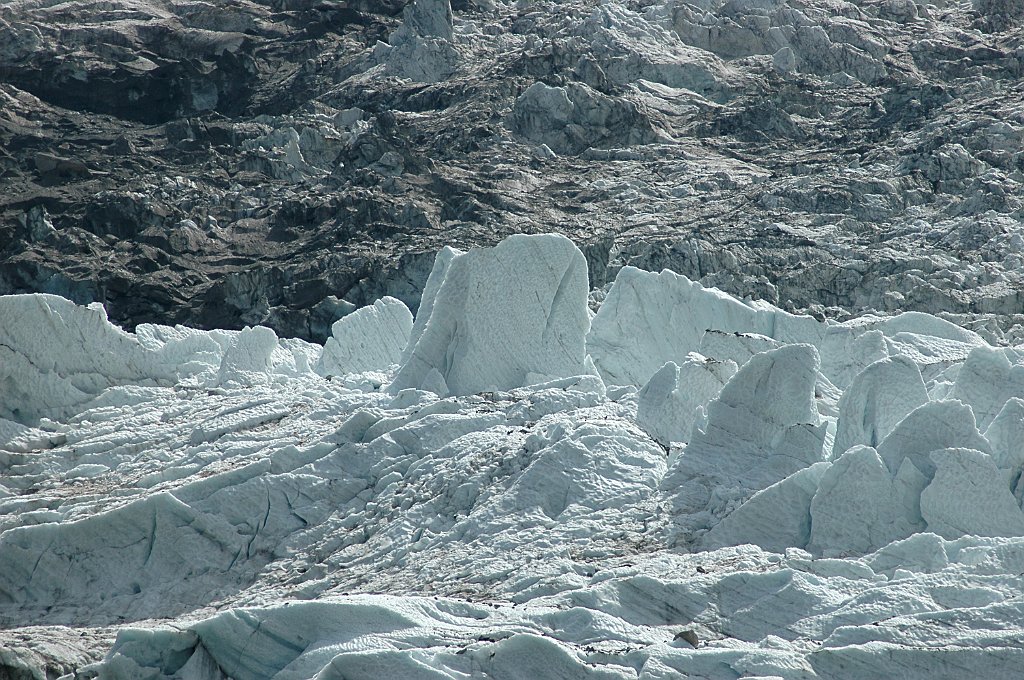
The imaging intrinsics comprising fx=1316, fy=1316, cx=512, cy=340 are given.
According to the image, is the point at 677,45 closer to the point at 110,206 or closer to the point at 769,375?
the point at 110,206

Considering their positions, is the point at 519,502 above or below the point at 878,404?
below

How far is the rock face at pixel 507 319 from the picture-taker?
20312 mm

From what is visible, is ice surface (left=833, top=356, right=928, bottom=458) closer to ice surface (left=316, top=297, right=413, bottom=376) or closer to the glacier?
the glacier

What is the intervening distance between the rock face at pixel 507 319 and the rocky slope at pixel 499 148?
17.9 metres

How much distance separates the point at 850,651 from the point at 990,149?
4502 centimetres

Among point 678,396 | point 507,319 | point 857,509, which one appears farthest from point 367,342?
point 857,509

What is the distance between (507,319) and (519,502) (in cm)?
571

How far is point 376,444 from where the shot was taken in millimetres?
17531

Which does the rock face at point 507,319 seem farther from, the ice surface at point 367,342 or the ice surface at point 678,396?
the ice surface at point 367,342

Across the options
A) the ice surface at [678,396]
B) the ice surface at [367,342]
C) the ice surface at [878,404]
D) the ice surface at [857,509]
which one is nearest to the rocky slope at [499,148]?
the ice surface at [367,342]

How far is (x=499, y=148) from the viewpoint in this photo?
196ft

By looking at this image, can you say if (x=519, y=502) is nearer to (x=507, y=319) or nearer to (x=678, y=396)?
(x=678, y=396)

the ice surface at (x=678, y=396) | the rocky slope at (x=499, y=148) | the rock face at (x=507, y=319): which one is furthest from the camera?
the rocky slope at (x=499, y=148)

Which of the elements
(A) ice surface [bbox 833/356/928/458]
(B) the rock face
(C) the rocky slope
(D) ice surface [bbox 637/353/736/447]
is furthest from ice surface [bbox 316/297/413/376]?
(C) the rocky slope
